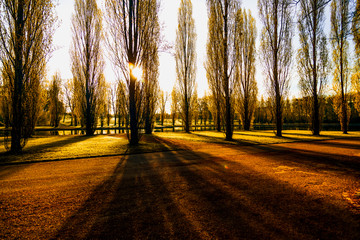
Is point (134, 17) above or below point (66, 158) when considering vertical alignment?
above

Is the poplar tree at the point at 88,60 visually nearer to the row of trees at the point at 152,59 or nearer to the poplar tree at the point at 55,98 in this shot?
the row of trees at the point at 152,59

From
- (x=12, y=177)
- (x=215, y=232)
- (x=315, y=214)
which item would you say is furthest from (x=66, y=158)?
(x=315, y=214)

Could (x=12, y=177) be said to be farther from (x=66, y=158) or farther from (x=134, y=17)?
(x=134, y=17)


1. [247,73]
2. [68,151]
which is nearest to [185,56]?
[247,73]

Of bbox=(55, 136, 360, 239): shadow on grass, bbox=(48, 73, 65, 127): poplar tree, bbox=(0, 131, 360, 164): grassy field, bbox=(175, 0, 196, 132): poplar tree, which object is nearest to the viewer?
bbox=(55, 136, 360, 239): shadow on grass

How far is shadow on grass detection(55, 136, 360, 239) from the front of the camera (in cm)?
193

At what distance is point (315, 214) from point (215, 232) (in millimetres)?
1596

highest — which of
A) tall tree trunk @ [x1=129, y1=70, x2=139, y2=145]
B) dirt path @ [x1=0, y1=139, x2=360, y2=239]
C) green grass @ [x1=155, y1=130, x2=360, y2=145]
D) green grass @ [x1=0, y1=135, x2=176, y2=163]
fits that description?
tall tree trunk @ [x1=129, y1=70, x2=139, y2=145]

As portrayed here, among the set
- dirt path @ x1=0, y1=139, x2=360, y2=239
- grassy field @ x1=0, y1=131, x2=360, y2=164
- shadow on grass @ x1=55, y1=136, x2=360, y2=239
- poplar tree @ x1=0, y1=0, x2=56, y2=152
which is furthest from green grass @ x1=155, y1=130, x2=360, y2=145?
poplar tree @ x1=0, y1=0, x2=56, y2=152

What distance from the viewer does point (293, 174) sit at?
4.12 meters

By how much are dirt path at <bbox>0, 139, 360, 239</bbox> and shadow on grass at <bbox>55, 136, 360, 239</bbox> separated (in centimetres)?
1

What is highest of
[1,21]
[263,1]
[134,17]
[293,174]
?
[263,1]

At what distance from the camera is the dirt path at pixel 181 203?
1986mm

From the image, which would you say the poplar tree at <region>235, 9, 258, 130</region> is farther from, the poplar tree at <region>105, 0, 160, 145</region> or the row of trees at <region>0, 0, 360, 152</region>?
the poplar tree at <region>105, 0, 160, 145</region>
